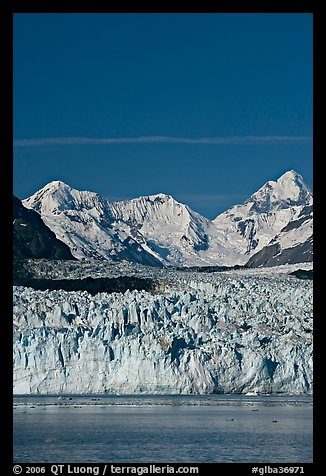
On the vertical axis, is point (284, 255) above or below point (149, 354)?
above

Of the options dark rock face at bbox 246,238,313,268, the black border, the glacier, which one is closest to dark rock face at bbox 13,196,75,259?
dark rock face at bbox 246,238,313,268

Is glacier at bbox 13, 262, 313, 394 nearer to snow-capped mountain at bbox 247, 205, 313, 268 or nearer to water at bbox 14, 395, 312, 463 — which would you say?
water at bbox 14, 395, 312, 463

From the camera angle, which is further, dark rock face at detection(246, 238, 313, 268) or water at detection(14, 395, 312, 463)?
dark rock face at detection(246, 238, 313, 268)

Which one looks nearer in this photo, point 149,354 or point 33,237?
point 149,354
